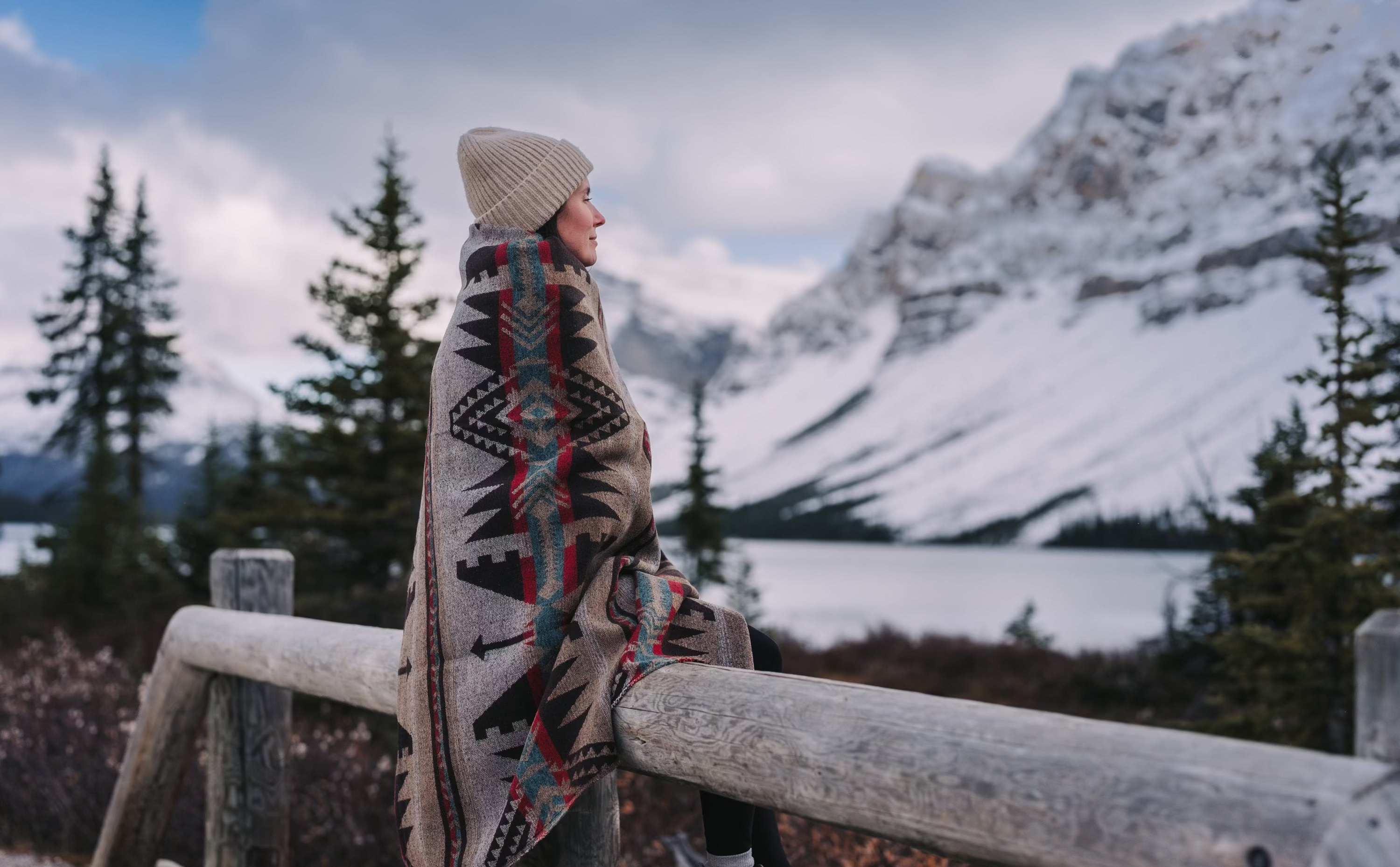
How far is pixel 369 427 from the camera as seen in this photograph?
11680mm

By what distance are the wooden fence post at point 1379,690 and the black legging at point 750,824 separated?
3.51 ft

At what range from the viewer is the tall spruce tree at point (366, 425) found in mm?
11664

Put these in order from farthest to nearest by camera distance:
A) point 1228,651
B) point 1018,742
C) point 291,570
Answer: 1. point 1228,651
2. point 291,570
3. point 1018,742

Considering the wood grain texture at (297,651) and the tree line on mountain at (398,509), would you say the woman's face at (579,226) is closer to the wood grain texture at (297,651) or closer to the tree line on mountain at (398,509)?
the wood grain texture at (297,651)

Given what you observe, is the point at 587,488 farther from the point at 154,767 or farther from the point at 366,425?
the point at 366,425

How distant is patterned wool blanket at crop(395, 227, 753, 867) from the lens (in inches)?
84.7

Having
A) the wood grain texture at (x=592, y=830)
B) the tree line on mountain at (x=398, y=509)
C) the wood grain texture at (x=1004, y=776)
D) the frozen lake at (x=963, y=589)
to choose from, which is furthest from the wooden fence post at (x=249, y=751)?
the frozen lake at (x=963, y=589)

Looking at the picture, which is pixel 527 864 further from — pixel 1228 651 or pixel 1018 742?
pixel 1228 651

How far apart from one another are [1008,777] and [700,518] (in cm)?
1969

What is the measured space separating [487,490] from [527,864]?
96cm

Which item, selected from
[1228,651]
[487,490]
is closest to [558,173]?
[487,490]

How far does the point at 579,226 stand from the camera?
244 cm

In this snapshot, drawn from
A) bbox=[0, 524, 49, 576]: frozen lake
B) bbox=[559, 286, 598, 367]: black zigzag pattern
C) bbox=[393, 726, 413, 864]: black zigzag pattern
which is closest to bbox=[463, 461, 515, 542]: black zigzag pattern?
bbox=[559, 286, 598, 367]: black zigzag pattern

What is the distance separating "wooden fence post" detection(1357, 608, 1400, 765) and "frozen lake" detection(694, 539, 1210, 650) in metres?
14.6
